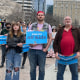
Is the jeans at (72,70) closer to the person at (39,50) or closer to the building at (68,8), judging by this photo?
the person at (39,50)

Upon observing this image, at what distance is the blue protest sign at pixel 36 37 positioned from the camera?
503 cm

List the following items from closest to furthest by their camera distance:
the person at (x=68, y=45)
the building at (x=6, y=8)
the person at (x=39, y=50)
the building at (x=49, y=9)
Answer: the person at (x=68, y=45) → the person at (x=39, y=50) → the building at (x=49, y=9) → the building at (x=6, y=8)

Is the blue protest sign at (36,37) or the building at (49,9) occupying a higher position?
the blue protest sign at (36,37)

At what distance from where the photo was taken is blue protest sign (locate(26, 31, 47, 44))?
503 cm

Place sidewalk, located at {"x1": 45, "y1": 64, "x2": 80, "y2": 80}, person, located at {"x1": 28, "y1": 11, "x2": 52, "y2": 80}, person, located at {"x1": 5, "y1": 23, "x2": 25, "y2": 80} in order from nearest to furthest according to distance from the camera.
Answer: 1. person, located at {"x1": 28, "y1": 11, "x2": 52, "y2": 80}
2. person, located at {"x1": 5, "y1": 23, "x2": 25, "y2": 80}
3. sidewalk, located at {"x1": 45, "y1": 64, "x2": 80, "y2": 80}

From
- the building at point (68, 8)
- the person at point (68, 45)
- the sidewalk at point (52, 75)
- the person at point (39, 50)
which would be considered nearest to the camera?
the person at point (68, 45)

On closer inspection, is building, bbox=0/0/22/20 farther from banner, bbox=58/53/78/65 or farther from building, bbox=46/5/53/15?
banner, bbox=58/53/78/65

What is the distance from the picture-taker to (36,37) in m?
5.10

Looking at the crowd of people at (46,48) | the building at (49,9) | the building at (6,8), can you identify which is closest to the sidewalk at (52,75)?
the crowd of people at (46,48)

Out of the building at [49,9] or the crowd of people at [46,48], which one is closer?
the crowd of people at [46,48]

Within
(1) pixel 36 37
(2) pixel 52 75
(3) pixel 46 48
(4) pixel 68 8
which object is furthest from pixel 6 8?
(3) pixel 46 48

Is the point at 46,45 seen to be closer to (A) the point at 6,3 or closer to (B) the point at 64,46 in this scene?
(B) the point at 64,46

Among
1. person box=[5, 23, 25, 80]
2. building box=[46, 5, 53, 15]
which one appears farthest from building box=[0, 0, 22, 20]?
person box=[5, 23, 25, 80]

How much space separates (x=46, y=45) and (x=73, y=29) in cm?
73
